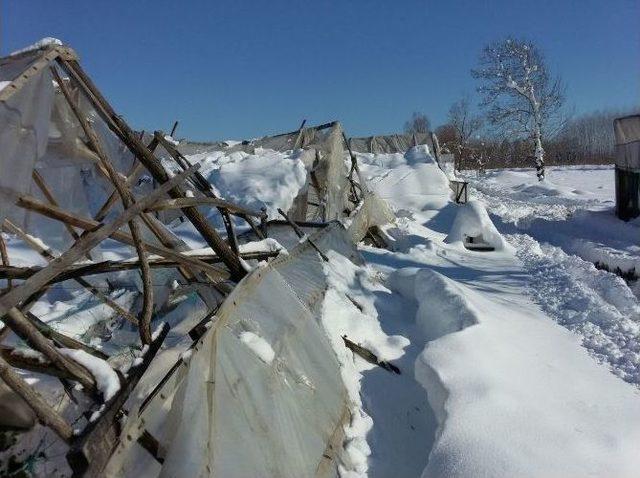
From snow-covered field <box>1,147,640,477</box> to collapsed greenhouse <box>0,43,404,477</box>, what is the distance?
0.28 metres

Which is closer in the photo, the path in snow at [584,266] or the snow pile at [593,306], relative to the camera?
the snow pile at [593,306]

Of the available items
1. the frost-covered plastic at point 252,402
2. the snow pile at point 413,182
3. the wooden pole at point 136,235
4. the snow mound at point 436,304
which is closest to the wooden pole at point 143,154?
the wooden pole at point 136,235

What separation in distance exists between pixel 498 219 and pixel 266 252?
13.8 m

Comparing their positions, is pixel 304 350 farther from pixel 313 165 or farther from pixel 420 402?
pixel 313 165

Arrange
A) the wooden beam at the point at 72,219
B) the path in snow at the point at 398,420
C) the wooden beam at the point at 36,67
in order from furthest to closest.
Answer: the path in snow at the point at 398,420
the wooden beam at the point at 72,219
the wooden beam at the point at 36,67

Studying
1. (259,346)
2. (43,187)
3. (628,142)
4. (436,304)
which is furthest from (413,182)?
(259,346)

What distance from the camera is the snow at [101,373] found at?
2080 millimetres

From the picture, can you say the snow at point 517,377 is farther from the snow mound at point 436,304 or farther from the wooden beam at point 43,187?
the wooden beam at point 43,187

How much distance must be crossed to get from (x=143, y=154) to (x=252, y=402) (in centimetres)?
156

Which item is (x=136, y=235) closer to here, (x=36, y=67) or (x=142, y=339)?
(x=142, y=339)

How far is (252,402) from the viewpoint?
8.25 feet

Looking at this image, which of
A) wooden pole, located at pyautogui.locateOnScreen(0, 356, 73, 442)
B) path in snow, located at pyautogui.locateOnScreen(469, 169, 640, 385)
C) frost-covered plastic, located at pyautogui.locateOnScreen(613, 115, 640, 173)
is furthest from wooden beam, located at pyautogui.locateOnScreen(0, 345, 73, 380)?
frost-covered plastic, located at pyautogui.locateOnScreen(613, 115, 640, 173)

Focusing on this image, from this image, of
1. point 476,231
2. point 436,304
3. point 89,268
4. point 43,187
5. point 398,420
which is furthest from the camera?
point 476,231

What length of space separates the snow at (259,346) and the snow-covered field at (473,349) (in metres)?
0.02
